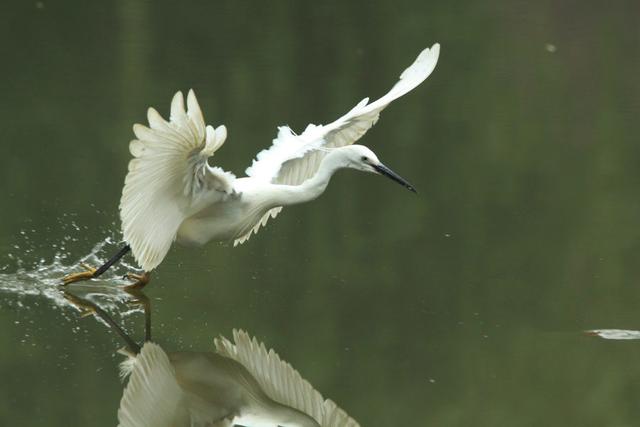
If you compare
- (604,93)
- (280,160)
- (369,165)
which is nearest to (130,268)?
(280,160)

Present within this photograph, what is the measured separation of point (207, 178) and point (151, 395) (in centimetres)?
116

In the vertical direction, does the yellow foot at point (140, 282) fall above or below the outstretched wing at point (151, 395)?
above

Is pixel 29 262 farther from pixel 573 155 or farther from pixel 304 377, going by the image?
pixel 573 155

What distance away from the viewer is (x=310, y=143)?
6539mm

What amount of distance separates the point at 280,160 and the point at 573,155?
149 inches

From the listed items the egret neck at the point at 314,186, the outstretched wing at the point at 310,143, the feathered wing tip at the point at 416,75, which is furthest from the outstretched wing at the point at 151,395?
the feathered wing tip at the point at 416,75

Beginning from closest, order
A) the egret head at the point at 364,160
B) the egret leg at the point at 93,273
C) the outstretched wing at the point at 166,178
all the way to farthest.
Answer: the outstretched wing at the point at 166,178 < the egret head at the point at 364,160 < the egret leg at the point at 93,273

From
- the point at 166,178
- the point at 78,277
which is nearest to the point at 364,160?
the point at 166,178

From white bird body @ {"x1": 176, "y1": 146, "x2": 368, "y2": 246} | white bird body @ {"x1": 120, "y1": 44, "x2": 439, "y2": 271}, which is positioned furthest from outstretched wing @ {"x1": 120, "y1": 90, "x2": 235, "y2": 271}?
white bird body @ {"x1": 176, "y1": 146, "x2": 368, "y2": 246}

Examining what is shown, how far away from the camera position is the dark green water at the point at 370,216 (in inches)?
213

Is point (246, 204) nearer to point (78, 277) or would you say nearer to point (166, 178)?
point (166, 178)

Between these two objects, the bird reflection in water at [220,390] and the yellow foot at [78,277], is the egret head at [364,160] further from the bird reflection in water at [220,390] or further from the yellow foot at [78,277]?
the yellow foot at [78,277]

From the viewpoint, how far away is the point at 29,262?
6625 mm

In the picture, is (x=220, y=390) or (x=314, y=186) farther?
(x=314, y=186)
